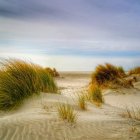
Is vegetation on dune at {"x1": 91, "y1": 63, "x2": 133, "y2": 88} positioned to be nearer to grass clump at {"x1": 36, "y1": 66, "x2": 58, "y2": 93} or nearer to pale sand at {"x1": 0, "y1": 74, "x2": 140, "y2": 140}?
grass clump at {"x1": 36, "y1": 66, "x2": 58, "y2": 93}

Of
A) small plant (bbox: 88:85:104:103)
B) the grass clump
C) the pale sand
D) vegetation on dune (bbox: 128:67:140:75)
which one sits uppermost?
vegetation on dune (bbox: 128:67:140:75)

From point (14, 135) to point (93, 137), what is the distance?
1.25 metres

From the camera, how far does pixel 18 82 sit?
24.7ft

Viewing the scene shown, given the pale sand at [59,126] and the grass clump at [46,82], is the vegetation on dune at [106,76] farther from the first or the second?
the pale sand at [59,126]

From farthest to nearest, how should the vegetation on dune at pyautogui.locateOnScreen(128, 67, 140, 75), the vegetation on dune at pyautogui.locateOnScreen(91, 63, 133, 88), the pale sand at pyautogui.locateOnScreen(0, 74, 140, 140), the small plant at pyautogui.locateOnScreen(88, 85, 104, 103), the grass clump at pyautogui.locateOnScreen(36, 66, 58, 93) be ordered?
the vegetation on dune at pyautogui.locateOnScreen(128, 67, 140, 75)
the vegetation on dune at pyautogui.locateOnScreen(91, 63, 133, 88)
the small plant at pyautogui.locateOnScreen(88, 85, 104, 103)
the grass clump at pyautogui.locateOnScreen(36, 66, 58, 93)
the pale sand at pyautogui.locateOnScreen(0, 74, 140, 140)

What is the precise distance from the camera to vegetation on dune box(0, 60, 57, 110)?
702 cm

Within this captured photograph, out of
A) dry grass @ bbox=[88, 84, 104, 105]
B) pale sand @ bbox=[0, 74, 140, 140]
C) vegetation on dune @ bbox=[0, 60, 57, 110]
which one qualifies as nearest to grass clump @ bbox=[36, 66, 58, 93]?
vegetation on dune @ bbox=[0, 60, 57, 110]

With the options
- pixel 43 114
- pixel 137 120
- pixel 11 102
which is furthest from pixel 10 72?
pixel 137 120

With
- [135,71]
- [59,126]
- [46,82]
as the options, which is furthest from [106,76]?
[59,126]

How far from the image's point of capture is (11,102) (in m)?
6.95

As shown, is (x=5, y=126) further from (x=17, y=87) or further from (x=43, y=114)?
(x=17, y=87)

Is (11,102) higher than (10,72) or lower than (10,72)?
lower

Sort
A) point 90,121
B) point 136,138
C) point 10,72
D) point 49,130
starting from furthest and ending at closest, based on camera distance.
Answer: point 10,72 < point 90,121 < point 49,130 < point 136,138

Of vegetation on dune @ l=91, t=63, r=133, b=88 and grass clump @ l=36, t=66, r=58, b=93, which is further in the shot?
vegetation on dune @ l=91, t=63, r=133, b=88
